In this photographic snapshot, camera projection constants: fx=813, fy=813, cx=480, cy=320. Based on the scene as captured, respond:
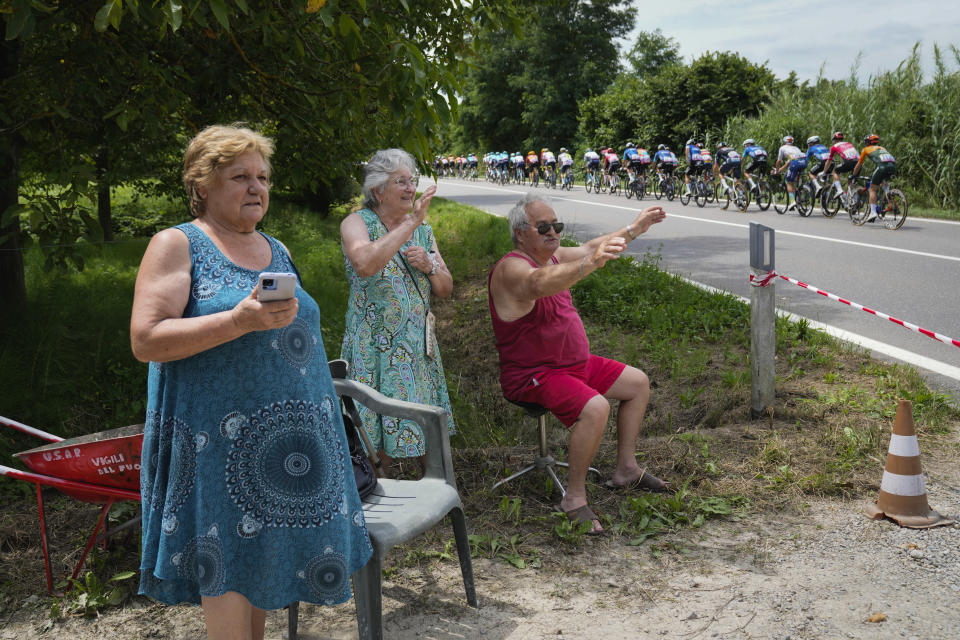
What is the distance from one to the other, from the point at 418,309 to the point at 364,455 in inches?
39.0

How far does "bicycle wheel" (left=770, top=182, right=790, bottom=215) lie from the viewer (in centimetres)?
1780

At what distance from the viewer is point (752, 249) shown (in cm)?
481

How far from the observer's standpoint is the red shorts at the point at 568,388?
12.7 ft

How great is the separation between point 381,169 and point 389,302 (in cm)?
62

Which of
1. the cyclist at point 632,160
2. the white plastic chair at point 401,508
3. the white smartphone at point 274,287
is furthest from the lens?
the cyclist at point 632,160

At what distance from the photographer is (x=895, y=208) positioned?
14.1 meters

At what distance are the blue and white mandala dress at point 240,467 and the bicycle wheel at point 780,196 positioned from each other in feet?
55.8

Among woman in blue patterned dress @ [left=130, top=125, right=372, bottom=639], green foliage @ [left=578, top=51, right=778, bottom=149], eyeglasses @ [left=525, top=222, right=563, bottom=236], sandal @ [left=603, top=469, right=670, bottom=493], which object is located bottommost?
sandal @ [left=603, top=469, right=670, bottom=493]

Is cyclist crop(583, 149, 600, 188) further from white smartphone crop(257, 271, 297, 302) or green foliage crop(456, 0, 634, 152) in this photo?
green foliage crop(456, 0, 634, 152)

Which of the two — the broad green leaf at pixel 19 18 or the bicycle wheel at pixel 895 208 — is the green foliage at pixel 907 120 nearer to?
the bicycle wheel at pixel 895 208

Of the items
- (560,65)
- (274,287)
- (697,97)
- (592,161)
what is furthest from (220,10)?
(560,65)

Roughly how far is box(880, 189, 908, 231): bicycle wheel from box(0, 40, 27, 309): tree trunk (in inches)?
510

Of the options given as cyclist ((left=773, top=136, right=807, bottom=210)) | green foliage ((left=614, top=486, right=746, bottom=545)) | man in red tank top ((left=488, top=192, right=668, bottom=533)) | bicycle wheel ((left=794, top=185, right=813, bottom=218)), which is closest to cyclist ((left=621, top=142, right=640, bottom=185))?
cyclist ((left=773, top=136, right=807, bottom=210))

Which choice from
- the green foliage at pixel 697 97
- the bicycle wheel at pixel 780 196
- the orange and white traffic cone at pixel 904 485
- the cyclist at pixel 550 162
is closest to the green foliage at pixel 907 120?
the bicycle wheel at pixel 780 196
